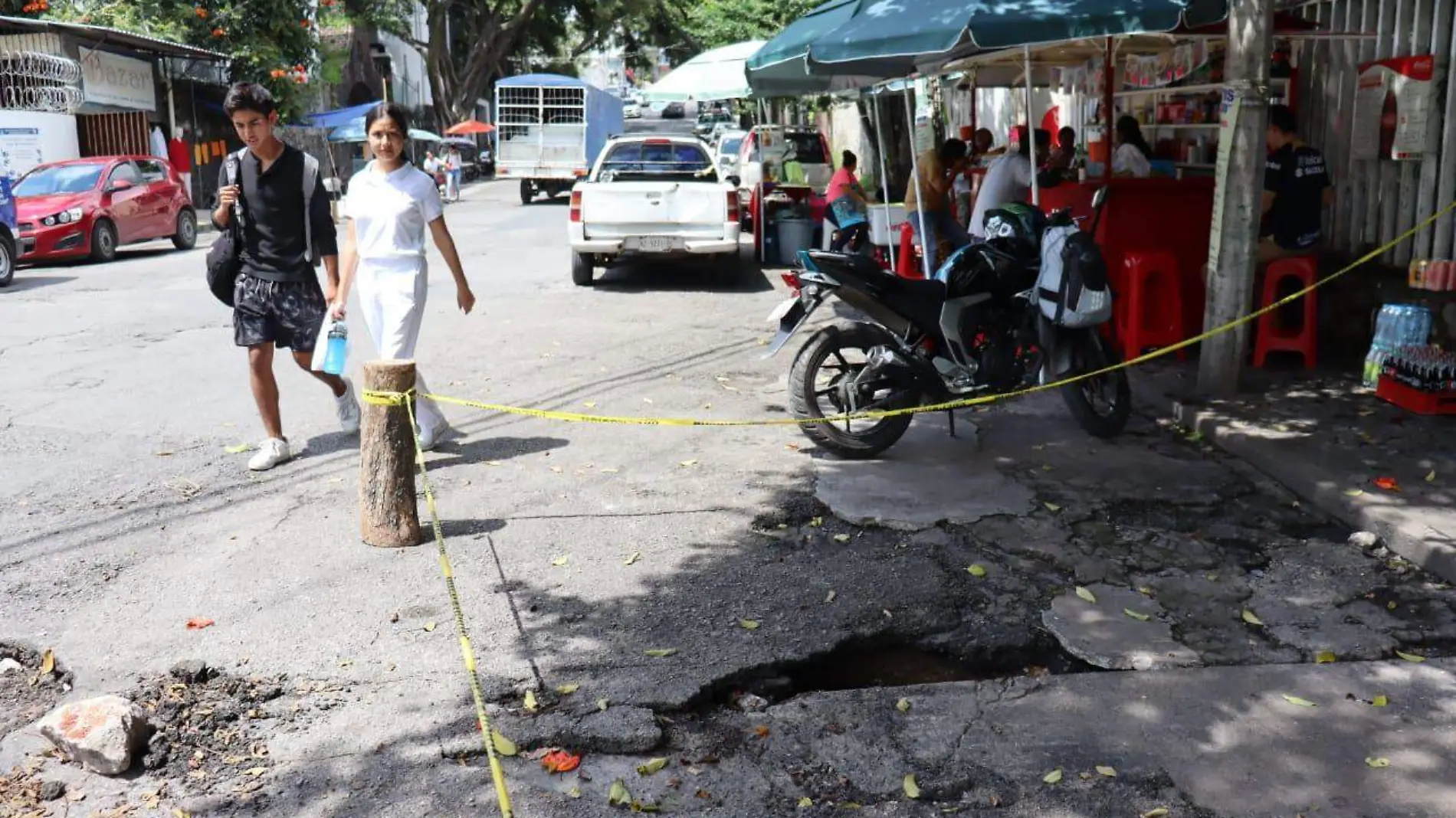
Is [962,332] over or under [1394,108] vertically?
under

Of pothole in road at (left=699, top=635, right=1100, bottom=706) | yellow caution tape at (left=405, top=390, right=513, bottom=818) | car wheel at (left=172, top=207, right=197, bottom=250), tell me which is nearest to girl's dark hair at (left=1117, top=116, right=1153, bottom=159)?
yellow caution tape at (left=405, top=390, right=513, bottom=818)

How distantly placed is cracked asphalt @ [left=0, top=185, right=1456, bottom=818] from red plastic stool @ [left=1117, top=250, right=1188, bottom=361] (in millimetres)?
1329

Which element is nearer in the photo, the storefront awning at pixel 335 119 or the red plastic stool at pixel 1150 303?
the red plastic stool at pixel 1150 303

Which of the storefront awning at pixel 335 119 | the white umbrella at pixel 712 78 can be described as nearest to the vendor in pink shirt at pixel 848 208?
the white umbrella at pixel 712 78

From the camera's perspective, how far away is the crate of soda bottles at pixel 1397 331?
7.66m

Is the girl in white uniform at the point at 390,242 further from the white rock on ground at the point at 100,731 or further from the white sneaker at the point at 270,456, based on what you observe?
the white rock on ground at the point at 100,731

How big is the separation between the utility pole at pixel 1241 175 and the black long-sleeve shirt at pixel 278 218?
16.6ft

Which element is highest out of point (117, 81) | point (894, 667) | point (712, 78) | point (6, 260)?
point (117, 81)

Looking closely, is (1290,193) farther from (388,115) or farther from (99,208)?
(99,208)

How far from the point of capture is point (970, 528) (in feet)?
18.7

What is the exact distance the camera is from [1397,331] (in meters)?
7.72

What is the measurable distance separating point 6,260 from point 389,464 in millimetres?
12245

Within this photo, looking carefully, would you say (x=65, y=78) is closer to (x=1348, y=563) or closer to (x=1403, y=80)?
(x=1403, y=80)

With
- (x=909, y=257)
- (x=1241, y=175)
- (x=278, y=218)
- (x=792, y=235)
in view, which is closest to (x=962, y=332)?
(x=1241, y=175)
